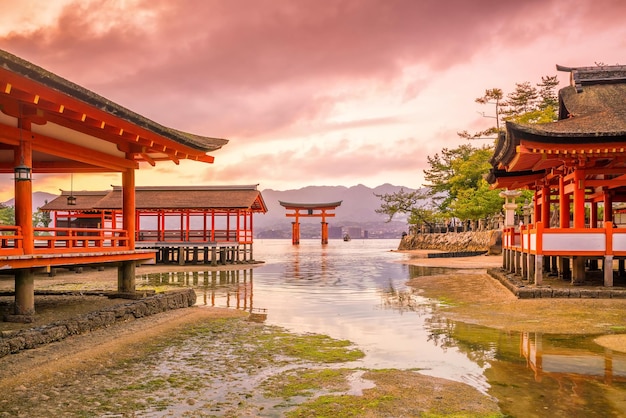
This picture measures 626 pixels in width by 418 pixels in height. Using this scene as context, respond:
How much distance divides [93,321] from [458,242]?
4287cm

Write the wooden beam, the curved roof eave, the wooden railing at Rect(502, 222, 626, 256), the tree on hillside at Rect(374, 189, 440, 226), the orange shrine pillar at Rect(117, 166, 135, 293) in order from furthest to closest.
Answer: the tree on hillside at Rect(374, 189, 440, 226) < the wooden railing at Rect(502, 222, 626, 256) < the orange shrine pillar at Rect(117, 166, 135, 293) < the wooden beam < the curved roof eave

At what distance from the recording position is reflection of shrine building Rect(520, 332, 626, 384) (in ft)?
23.0

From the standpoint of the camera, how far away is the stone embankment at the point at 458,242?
3941 centimetres

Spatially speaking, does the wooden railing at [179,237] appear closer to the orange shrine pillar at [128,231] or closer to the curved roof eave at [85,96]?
the orange shrine pillar at [128,231]

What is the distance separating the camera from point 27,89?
870cm

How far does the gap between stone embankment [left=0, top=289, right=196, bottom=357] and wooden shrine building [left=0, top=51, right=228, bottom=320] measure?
1099mm

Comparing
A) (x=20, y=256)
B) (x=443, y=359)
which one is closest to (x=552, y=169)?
(x=443, y=359)

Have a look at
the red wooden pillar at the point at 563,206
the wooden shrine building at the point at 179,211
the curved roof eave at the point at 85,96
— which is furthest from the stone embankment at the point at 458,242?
the curved roof eave at the point at 85,96

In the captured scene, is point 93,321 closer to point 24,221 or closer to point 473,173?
point 24,221

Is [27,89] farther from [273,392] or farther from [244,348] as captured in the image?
[273,392]

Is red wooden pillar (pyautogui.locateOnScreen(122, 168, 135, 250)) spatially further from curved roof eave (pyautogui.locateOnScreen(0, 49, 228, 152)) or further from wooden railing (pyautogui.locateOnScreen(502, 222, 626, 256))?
wooden railing (pyautogui.locateOnScreen(502, 222, 626, 256))

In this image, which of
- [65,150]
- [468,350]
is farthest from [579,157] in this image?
[65,150]

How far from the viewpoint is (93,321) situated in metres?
10.2

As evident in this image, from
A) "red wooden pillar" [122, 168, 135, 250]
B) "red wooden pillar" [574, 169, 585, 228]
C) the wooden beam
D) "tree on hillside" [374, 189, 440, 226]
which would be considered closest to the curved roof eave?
the wooden beam
